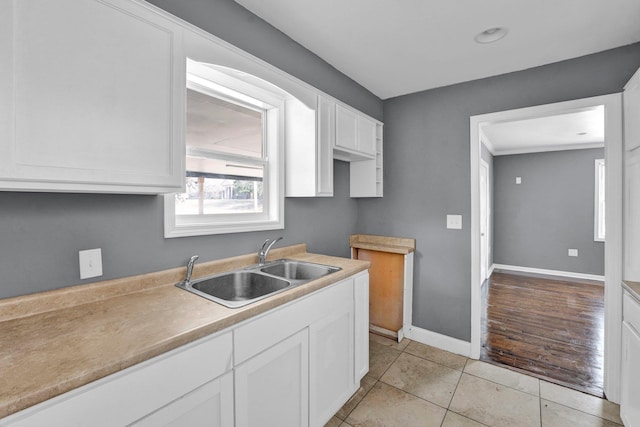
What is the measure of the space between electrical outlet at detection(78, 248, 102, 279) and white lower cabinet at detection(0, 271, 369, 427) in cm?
63

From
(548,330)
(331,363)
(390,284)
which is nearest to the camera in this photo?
(331,363)

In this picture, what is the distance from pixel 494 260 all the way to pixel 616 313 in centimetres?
410

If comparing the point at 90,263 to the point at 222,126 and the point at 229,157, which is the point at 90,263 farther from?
the point at 222,126

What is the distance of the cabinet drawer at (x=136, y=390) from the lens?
2.38ft

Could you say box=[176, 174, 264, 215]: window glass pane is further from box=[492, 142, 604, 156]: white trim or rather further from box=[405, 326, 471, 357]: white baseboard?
box=[492, 142, 604, 156]: white trim

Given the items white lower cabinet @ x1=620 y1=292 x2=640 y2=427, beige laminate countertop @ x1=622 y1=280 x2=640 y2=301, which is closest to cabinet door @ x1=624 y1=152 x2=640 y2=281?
beige laminate countertop @ x1=622 y1=280 x2=640 y2=301

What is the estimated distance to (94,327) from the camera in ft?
3.31

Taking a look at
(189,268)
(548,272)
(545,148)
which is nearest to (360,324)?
(189,268)

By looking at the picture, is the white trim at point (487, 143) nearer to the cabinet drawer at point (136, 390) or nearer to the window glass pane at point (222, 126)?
the window glass pane at point (222, 126)

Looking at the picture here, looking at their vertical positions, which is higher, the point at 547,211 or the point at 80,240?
the point at 547,211

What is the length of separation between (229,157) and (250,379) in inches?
52.6

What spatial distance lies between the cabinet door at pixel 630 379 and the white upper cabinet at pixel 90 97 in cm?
251

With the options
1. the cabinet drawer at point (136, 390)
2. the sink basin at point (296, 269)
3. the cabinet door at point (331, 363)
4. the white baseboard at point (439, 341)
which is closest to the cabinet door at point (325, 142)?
the sink basin at point (296, 269)

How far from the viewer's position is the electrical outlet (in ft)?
4.09
